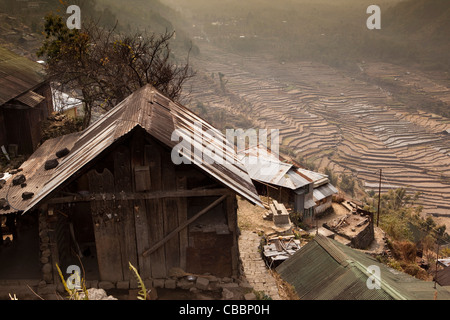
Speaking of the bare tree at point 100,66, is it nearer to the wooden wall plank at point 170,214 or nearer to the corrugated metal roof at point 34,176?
the corrugated metal roof at point 34,176

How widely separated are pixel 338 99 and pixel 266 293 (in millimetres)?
86795

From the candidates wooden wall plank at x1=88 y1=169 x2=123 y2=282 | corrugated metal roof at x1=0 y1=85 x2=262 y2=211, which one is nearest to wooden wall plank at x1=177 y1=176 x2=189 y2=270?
corrugated metal roof at x1=0 y1=85 x2=262 y2=211

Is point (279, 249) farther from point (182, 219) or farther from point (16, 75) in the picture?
point (16, 75)

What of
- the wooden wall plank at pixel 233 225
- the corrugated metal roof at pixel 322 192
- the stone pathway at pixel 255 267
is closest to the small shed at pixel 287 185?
the corrugated metal roof at pixel 322 192

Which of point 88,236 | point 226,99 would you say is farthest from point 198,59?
point 88,236

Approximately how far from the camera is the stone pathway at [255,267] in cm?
766

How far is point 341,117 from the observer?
7744 centimetres

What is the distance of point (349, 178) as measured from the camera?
48656 millimetres

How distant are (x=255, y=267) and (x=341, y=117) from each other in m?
73.4

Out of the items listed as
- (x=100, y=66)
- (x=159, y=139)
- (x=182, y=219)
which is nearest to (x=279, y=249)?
(x=182, y=219)

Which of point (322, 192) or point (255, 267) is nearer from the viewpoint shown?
point (255, 267)

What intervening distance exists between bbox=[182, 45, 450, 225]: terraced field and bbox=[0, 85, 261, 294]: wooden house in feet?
122

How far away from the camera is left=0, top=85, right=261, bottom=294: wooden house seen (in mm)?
6344

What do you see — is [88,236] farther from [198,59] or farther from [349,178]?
[198,59]
